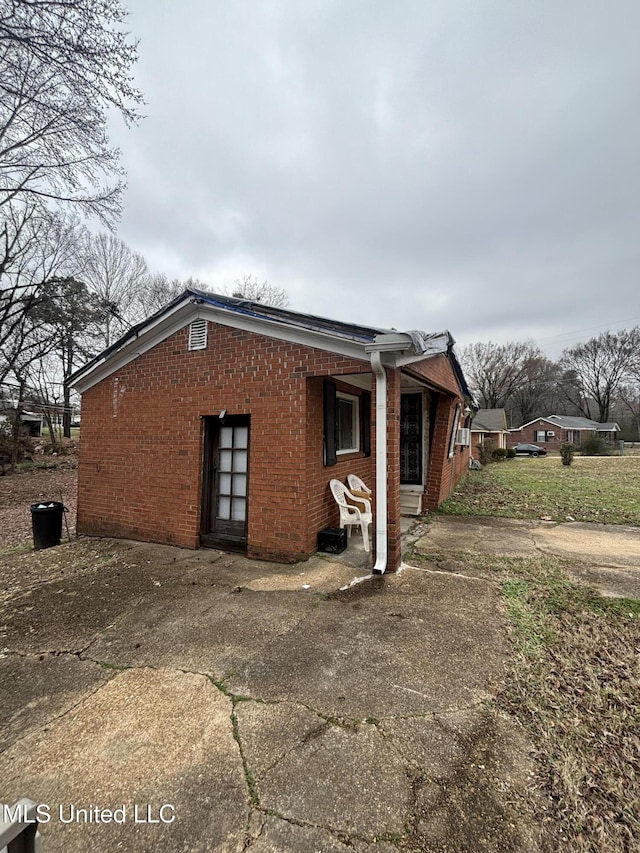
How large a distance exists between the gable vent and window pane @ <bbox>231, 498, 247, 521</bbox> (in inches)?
93.9

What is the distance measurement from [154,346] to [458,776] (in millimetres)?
6252

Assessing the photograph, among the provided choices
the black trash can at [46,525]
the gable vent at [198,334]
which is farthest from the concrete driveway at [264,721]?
the gable vent at [198,334]

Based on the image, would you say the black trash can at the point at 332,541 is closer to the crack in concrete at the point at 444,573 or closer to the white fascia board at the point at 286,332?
the crack in concrete at the point at 444,573

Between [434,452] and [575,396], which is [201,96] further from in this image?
[575,396]

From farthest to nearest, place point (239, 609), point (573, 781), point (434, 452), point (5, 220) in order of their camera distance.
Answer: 1. point (5, 220)
2. point (434, 452)
3. point (239, 609)
4. point (573, 781)

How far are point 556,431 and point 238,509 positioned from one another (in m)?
50.6

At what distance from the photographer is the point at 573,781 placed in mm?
1772

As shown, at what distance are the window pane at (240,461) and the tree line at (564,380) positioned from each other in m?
44.9

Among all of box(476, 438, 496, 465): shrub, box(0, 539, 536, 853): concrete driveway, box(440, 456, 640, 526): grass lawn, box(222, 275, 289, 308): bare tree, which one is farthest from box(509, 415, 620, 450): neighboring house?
box(0, 539, 536, 853): concrete driveway

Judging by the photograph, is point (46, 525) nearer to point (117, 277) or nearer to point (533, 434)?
point (117, 277)

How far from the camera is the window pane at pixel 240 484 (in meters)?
5.48

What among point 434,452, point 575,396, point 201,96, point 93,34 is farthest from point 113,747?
point 575,396

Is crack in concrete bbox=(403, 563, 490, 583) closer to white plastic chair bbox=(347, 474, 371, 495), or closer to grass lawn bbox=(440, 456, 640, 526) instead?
white plastic chair bbox=(347, 474, 371, 495)

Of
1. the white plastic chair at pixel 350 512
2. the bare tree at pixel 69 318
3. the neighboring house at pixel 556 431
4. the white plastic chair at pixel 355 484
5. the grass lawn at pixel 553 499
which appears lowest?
the grass lawn at pixel 553 499
